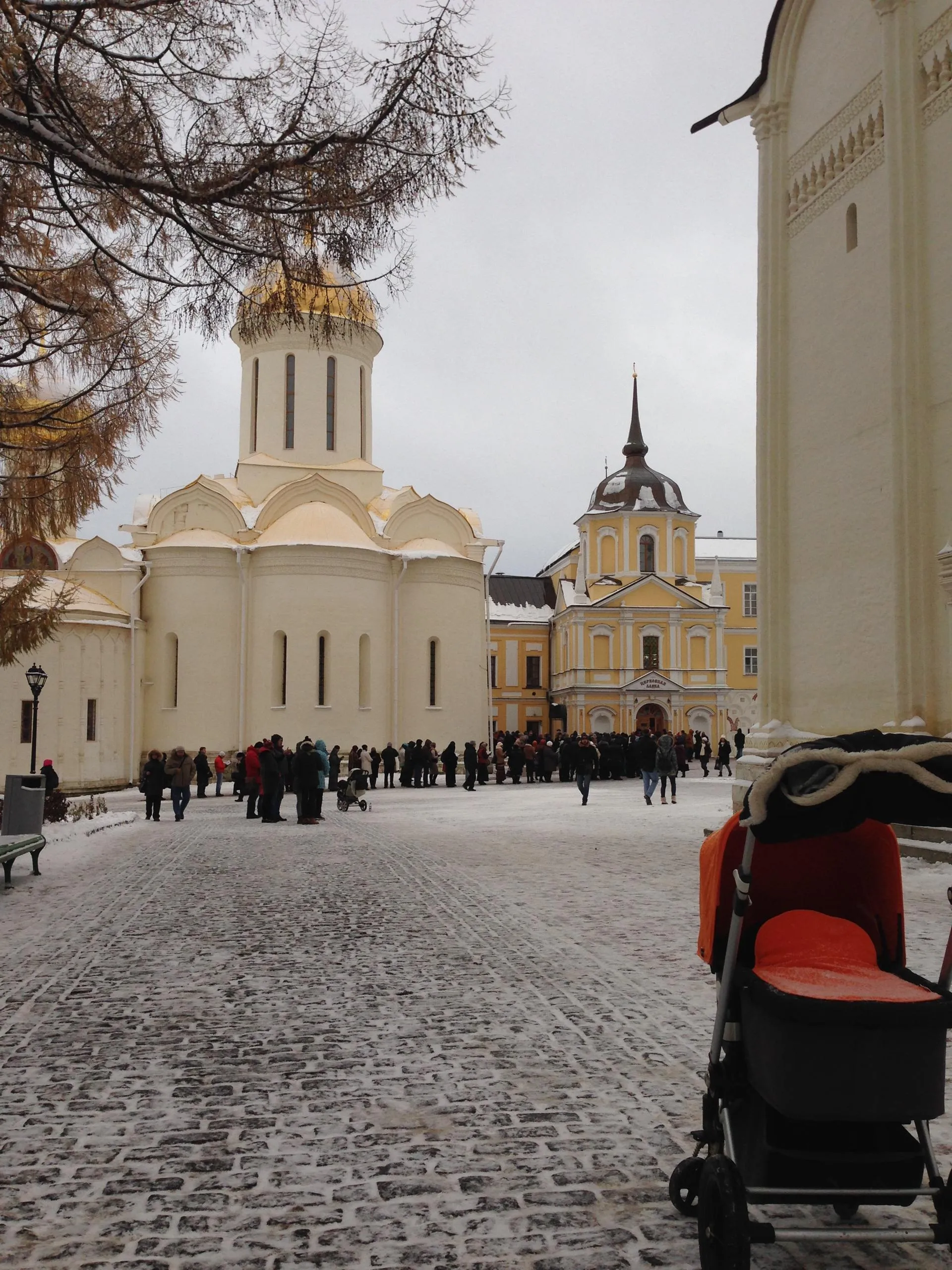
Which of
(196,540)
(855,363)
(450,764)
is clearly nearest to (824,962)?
(855,363)

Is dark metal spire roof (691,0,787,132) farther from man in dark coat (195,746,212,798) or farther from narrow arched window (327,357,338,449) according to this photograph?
narrow arched window (327,357,338,449)

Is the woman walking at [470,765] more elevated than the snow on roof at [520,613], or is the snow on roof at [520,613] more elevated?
the snow on roof at [520,613]

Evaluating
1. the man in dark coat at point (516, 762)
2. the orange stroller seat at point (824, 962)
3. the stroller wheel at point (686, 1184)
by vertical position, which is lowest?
the stroller wheel at point (686, 1184)

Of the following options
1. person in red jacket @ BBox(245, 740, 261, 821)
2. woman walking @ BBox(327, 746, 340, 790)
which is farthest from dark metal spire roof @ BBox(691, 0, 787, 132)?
woman walking @ BBox(327, 746, 340, 790)

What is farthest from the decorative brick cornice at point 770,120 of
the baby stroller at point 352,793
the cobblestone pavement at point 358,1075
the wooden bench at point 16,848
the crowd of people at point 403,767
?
the baby stroller at point 352,793

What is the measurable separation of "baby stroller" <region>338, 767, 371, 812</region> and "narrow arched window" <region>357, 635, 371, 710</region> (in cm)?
1156

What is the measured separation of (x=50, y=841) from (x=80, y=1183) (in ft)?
40.9

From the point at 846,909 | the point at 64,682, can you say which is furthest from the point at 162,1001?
the point at 64,682

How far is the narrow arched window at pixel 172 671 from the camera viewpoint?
33.2m

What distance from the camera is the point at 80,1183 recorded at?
144 inches

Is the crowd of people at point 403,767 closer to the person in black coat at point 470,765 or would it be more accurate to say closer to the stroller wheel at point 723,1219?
the person in black coat at point 470,765

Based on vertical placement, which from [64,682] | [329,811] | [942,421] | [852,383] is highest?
[852,383]

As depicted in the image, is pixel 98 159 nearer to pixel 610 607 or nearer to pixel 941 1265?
pixel 941 1265

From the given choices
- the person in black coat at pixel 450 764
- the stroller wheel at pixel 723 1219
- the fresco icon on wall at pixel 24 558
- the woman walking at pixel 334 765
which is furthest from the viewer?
the person in black coat at pixel 450 764
